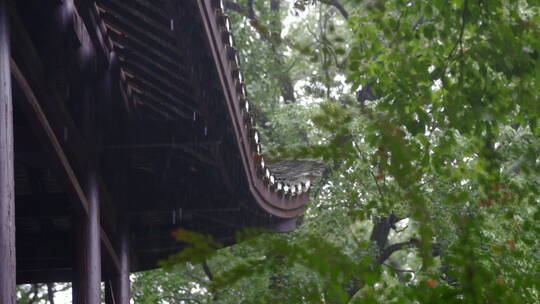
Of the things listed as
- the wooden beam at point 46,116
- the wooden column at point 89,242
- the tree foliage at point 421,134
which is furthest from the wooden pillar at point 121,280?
the tree foliage at point 421,134

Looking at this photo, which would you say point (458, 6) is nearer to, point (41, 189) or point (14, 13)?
point (14, 13)

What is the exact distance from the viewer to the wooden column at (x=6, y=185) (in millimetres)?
2945

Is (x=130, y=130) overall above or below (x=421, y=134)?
above

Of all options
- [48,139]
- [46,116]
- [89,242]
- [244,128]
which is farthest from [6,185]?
[244,128]

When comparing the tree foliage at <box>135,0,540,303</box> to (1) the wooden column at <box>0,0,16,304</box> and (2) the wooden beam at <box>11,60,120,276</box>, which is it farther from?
(2) the wooden beam at <box>11,60,120,276</box>

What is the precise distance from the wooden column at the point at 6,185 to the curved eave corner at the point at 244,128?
1015 mm

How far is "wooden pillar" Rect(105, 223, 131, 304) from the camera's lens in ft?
21.1

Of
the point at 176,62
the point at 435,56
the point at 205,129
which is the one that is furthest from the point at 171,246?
the point at 435,56

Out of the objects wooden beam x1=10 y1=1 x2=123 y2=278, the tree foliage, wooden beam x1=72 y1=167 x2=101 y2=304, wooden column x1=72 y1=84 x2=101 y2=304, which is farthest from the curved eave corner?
wooden beam x1=72 y1=167 x2=101 y2=304

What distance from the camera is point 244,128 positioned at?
17.6ft

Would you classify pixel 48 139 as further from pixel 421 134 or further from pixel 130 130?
pixel 421 134

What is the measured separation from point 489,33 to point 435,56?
0.32 m

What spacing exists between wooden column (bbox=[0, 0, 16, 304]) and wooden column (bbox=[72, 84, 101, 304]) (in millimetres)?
1700

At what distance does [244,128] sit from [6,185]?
244 cm
